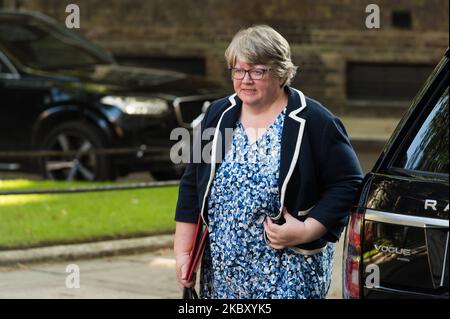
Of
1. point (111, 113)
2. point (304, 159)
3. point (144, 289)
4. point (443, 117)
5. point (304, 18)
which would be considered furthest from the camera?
point (304, 18)

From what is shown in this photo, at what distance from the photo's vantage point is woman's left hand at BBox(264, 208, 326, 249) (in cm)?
471

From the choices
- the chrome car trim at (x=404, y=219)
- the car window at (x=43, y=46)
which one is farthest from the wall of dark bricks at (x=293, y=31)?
the chrome car trim at (x=404, y=219)

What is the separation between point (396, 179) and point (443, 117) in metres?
0.28

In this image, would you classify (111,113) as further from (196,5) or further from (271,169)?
(196,5)

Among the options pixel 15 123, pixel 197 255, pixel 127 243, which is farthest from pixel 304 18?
pixel 197 255

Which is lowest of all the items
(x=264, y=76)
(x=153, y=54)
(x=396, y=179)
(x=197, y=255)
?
(x=197, y=255)

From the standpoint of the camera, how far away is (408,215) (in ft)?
14.2

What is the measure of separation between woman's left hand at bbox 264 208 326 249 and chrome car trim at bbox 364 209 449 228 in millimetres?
329

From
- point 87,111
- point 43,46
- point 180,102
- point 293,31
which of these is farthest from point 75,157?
point 293,31

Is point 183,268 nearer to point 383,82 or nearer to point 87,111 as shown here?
point 87,111

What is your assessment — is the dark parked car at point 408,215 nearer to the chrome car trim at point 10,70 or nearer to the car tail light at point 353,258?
the car tail light at point 353,258

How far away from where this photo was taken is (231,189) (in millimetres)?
4816

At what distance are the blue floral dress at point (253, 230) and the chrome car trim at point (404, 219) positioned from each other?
0.46 meters

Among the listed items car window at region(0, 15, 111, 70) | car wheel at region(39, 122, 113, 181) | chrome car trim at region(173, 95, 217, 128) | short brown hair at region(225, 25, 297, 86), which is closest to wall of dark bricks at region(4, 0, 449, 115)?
car window at region(0, 15, 111, 70)
